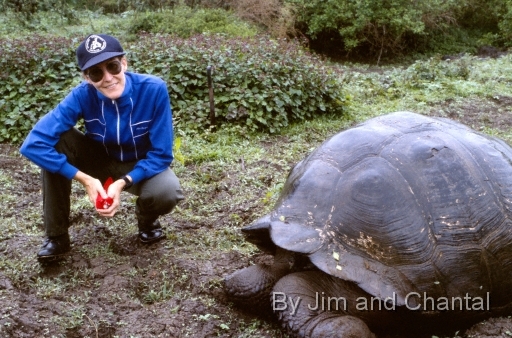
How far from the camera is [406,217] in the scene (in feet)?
7.91

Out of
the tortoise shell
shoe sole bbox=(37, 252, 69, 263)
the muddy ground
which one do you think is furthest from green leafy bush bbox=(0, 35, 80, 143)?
the tortoise shell

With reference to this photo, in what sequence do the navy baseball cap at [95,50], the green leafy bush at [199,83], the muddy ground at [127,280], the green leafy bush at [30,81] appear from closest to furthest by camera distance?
1. the muddy ground at [127,280]
2. the navy baseball cap at [95,50]
3. the green leafy bush at [30,81]
4. the green leafy bush at [199,83]

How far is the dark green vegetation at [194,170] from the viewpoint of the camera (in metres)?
2.78

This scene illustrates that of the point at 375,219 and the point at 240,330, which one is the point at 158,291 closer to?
the point at 240,330

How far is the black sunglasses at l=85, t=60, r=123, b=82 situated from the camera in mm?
2934

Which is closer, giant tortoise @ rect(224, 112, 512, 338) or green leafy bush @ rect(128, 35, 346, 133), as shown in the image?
giant tortoise @ rect(224, 112, 512, 338)

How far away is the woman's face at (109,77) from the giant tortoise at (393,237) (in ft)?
3.84

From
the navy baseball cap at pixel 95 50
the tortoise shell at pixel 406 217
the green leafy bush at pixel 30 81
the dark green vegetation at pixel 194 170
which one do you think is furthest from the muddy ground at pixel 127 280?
the green leafy bush at pixel 30 81

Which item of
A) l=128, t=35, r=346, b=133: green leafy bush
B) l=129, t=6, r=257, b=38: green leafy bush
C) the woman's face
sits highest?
the woman's face

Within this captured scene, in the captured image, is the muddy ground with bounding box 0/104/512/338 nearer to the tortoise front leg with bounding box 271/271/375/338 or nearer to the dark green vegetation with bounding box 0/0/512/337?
the dark green vegetation with bounding box 0/0/512/337

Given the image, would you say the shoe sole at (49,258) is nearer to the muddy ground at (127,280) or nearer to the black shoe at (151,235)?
the muddy ground at (127,280)

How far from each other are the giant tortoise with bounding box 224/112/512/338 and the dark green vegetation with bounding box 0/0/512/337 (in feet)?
1.04

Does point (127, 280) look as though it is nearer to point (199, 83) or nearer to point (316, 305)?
point (316, 305)

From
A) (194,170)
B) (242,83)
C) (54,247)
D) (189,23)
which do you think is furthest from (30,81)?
(189,23)
